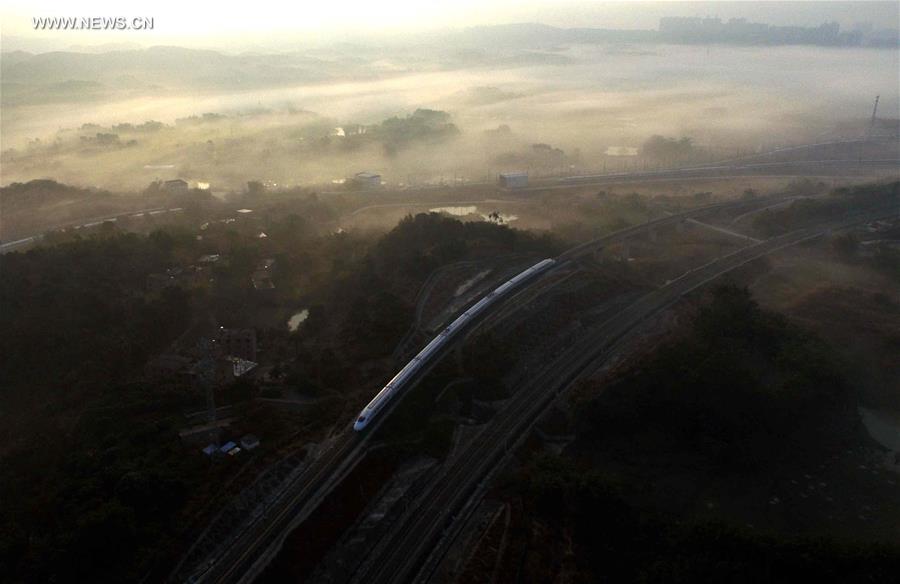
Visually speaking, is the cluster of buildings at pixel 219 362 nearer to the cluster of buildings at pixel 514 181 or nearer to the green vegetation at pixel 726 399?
the green vegetation at pixel 726 399

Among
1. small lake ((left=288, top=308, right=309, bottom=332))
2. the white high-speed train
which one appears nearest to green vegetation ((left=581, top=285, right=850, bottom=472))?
the white high-speed train

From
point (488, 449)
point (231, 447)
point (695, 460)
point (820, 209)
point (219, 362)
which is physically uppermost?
point (820, 209)

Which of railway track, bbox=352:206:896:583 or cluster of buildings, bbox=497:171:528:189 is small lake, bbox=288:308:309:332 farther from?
cluster of buildings, bbox=497:171:528:189

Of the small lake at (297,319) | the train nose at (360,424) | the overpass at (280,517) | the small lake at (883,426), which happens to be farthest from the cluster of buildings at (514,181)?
the train nose at (360,424)

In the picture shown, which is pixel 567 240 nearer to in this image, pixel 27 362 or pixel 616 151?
pixel 27 362

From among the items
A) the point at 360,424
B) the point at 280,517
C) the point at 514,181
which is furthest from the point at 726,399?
the point at 514,181

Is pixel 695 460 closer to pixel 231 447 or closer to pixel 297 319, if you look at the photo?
pixel 231 447
